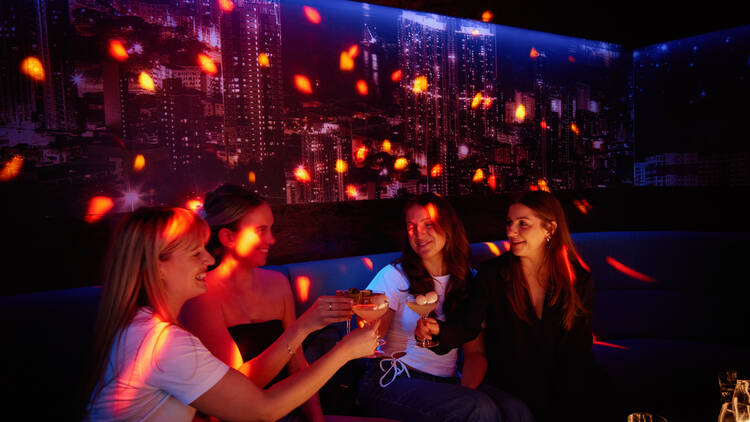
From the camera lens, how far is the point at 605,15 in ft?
10.7

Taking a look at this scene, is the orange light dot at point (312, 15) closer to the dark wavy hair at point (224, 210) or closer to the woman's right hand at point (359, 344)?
the dark wavy hair at point (224, 210)

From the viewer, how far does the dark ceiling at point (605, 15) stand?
3.01m

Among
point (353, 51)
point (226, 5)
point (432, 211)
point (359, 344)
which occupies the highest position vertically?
point (226, 5)

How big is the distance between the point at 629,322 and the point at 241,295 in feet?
8.80

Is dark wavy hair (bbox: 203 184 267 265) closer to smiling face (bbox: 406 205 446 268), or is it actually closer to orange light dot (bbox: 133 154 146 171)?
orange light dot (bbox: 133 154 146 171)

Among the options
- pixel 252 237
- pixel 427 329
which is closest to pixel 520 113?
pixel 427 329

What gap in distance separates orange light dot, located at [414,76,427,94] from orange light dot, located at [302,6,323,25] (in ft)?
2.49

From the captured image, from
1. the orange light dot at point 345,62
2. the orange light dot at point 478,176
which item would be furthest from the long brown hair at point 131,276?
the orange light dot at point 478,176

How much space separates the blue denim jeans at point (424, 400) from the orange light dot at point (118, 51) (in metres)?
1.90

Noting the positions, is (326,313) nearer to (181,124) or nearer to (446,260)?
(446,260)

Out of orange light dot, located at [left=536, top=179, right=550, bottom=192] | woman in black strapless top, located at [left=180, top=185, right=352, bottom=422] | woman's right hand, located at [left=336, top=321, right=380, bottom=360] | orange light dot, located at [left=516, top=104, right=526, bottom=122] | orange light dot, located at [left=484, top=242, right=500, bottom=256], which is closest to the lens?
woman's right hand, located at [left=336, top=321, right=380, bottom=360]

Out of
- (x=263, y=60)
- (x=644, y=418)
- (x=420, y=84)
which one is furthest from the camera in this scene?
(x=420, y=84)

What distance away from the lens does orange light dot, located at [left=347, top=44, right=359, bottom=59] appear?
9.49 feet

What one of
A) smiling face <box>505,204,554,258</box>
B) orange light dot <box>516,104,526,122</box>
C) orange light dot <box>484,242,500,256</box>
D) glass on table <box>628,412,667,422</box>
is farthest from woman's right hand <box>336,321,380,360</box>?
orange light dot <box>516,104,526,122</box>
